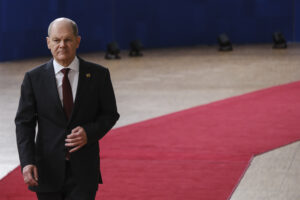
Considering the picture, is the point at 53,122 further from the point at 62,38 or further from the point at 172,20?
the point at 172,20

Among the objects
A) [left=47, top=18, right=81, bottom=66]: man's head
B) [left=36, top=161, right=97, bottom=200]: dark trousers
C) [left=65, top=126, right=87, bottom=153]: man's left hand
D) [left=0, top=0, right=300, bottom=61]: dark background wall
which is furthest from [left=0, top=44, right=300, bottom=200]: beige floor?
[left=47, top=18, right=81, bottom=66]: man's head

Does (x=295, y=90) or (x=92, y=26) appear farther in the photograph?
(x=92, y=26)

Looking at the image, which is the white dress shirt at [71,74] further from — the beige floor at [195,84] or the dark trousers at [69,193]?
the beige floor at [195,84]

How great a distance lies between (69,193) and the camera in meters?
2.95

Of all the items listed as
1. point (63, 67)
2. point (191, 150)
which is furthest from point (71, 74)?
point (191, 150)

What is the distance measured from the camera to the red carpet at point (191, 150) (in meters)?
4.76

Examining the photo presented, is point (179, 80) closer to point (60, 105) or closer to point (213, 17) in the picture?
point (60, 105)

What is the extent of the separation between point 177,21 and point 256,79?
1101 centimetres

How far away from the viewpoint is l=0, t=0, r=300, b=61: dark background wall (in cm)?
2027

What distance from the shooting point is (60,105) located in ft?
9.30

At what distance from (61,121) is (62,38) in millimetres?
404

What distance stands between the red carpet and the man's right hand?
5.92ft

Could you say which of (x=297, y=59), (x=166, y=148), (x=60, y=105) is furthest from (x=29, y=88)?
(x=297, y=59)

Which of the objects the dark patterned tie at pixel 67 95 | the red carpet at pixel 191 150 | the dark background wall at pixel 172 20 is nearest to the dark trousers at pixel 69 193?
the dark patterned tie at pixel 67 95
